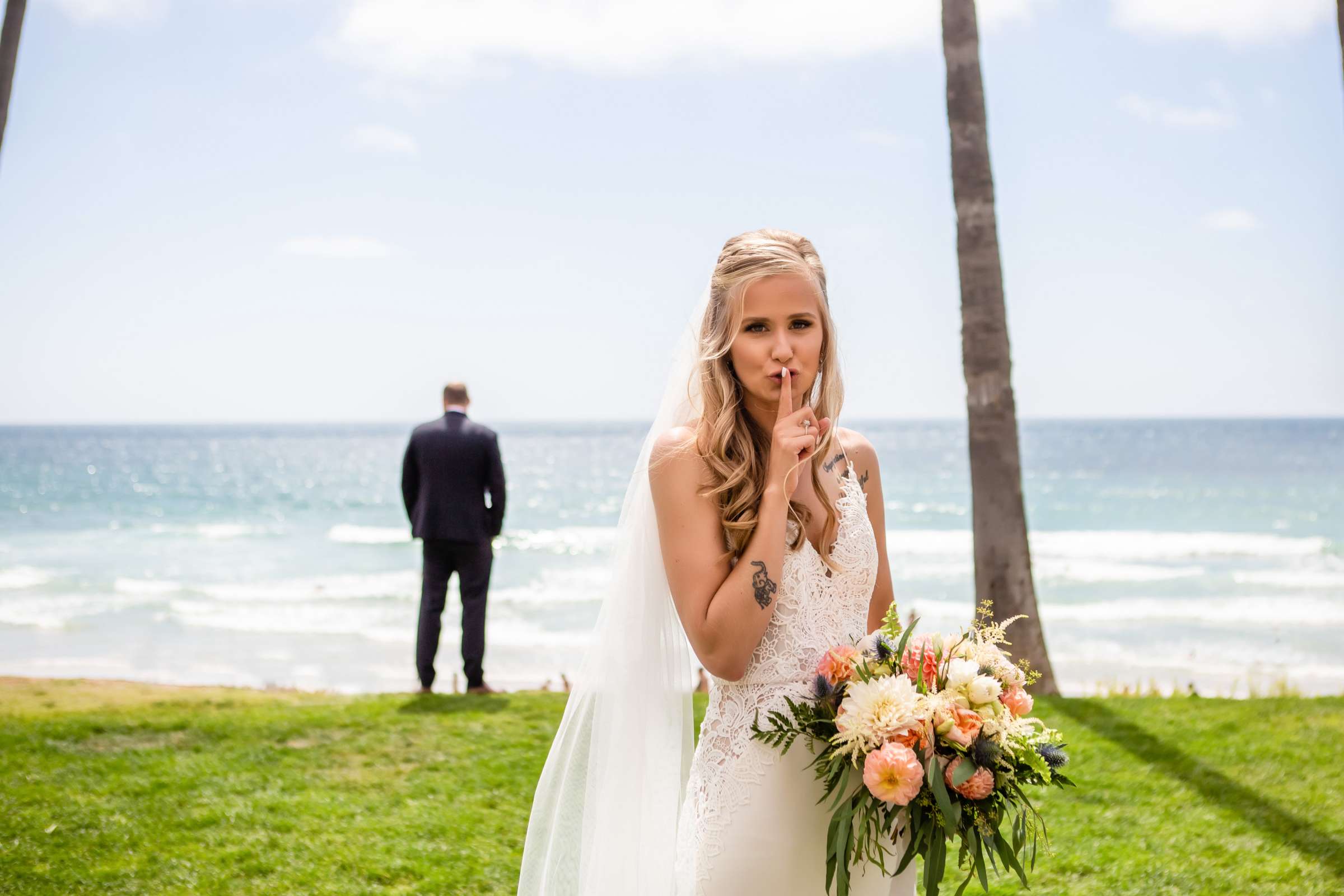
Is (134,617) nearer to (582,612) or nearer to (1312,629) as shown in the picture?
(582,612)

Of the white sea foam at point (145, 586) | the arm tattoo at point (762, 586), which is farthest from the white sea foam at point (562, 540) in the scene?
the arm tattoo at point (762, 586)

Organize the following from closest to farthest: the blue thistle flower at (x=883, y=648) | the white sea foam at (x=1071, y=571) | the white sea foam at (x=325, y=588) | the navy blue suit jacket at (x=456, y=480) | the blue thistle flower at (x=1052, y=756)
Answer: the blue thistle flower at (x=1052, y=756)
the blue thistle flower at (x=883, y=648)
the navy blue suit jacket at (x=456, y=480)
the white sea foam at (x=325, y=588)
the white sea foam at (x=1071, y=571)

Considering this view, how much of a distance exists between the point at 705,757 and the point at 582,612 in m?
18.3

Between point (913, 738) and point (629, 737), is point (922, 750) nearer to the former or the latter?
point (913, 738)

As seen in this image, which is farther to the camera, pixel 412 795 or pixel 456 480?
pixel 456 480

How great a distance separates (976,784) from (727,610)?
67 cm

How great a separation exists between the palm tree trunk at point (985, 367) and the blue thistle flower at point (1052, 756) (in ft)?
17.8

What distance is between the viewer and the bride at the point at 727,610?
2.53 m

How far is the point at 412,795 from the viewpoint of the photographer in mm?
6082

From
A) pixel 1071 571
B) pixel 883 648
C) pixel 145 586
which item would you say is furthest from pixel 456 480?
pixel 1071 571

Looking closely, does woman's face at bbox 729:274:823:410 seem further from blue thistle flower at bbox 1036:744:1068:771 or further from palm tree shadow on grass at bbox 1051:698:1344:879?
palm tree shadow on grass at bbox 1051:698:1344:879

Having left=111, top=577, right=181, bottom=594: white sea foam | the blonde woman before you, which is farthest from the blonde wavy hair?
left=111, top=577, right=181, bottom=594: white sea foam

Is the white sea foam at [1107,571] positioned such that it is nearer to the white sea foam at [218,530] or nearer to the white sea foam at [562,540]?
the white sea foam at [562,540]

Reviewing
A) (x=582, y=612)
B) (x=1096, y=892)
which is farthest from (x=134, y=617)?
(x=1096, y=892)
